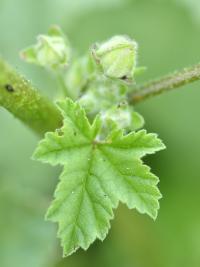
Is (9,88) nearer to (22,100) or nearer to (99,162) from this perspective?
(22,100)

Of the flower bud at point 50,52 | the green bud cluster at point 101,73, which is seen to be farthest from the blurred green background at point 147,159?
the flower bud at point 50,52

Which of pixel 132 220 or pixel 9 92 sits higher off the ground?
pixel 132 220

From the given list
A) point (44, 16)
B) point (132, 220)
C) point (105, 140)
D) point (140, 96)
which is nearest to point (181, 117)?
point (132, 220)

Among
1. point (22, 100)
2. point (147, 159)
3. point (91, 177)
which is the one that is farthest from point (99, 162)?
point (147, 159)

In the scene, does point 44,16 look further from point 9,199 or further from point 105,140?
point 105,140

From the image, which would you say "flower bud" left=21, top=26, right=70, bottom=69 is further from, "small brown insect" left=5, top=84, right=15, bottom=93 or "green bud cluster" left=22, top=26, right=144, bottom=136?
"small brown insect" left=5, top=84, right=15, bottom=93

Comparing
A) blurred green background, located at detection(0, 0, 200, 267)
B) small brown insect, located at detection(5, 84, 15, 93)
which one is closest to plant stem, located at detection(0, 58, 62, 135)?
small brown insect, located at detection(5, 84, 15, 93)
